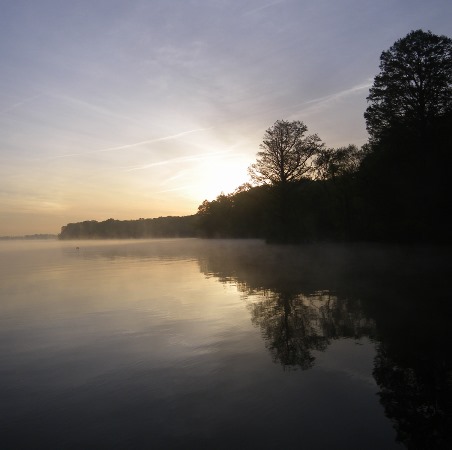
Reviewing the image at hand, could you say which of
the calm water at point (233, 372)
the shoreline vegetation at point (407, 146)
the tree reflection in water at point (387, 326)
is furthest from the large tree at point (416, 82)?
the calm water at point (233, 372)

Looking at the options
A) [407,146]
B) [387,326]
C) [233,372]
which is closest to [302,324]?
[387,326]

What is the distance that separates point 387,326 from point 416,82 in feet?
100

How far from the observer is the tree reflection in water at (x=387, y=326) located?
592cm

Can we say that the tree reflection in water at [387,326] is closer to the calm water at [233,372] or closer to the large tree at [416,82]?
the calm water at [233,372]

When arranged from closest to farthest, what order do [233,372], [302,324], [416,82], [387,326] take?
[233,372] < [387,326] < [302,324] < [416,82]

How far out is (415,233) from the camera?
123 ft

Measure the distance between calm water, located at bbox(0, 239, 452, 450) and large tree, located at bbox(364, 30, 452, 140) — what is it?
22838mm

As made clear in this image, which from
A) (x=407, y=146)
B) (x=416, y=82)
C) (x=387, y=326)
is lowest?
(x=387, y=326)

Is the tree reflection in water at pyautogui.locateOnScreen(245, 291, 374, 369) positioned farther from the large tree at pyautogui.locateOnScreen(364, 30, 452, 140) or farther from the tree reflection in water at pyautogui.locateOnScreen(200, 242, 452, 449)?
the large tree at pyautogui.locateOnScreen(364, 30, 452, 140)

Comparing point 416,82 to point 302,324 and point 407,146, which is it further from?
point 302,324

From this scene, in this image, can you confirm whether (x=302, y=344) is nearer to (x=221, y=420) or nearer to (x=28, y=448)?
(x=221, y=420)

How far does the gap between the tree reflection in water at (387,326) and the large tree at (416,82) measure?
678 inches

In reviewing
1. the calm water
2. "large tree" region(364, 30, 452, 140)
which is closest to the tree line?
"large tree" region(364, 30, 452, 140)

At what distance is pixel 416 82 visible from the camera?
109 ft
